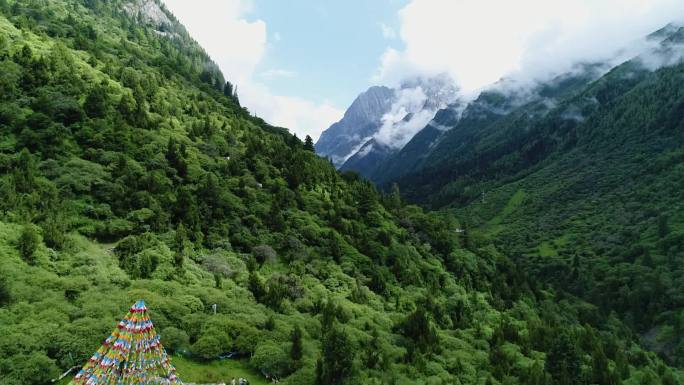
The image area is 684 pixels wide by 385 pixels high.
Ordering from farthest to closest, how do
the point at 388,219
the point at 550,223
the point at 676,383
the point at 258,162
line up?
the point at 550,223
the point at 388,219
the point at 258,162
the point at 676,383

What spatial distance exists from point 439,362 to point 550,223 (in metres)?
148

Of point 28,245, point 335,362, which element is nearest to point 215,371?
point 335,362

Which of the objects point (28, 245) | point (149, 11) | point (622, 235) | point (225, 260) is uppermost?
point (149, 11)

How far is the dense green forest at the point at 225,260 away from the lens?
3419 cm

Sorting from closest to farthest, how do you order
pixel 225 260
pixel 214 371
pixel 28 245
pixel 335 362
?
pixel 214 371
pixel 335 362
pixel 28 245
pixel 225 260

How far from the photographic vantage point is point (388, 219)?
7644cm

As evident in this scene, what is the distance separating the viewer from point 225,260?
4716cm

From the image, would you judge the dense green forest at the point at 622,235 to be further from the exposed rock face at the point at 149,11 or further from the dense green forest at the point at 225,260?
the exposed rock face at the point at 149,11

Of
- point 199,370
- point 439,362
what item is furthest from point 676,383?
point 199,370

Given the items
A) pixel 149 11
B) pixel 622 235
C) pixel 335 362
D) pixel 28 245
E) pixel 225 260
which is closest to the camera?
pixel 335 362

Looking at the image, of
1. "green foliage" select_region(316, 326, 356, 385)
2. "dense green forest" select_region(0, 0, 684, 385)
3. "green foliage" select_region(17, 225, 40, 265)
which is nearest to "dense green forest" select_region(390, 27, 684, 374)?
"dense green forest" select_region(0, 0, 684, 385)

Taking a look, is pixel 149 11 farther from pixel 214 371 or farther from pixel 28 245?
pixel 214 371

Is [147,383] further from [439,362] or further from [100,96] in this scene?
[100,96]

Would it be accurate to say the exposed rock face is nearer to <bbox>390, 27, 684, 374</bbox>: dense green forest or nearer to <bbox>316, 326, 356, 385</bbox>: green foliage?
<bbox>390, 27, 684, 374</bbox>: dense green forest
